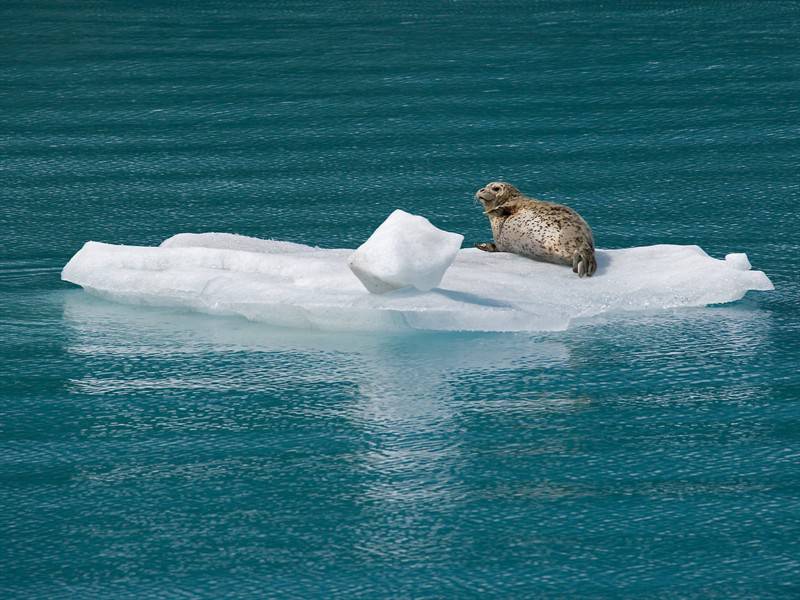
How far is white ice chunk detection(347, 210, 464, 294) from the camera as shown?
23.7ft

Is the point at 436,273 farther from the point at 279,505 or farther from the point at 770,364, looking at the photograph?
the point at 279,505

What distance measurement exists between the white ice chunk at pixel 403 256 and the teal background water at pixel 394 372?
0.27m

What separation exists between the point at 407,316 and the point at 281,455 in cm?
149

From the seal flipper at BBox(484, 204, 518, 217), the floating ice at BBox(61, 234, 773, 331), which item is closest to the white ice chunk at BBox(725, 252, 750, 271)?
the floating ice at BBox(61, 234, 773, 331)

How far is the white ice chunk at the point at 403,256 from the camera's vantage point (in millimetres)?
7230

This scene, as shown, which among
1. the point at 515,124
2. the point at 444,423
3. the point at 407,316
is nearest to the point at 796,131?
the point at 515,124

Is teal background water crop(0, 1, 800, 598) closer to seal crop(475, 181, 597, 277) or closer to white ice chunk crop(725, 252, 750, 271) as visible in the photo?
white ice chunk crop(725, 252, 750, 271)

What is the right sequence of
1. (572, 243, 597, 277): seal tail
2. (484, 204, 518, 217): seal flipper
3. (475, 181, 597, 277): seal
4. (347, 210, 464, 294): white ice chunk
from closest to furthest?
(347, 210, 464, 294): white ice chunk
(572, 243, 597, 277): seal tail
(475, 181, 597, 277): seal
(484, 204, 518, 217): seal flipper

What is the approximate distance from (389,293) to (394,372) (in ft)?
1.97

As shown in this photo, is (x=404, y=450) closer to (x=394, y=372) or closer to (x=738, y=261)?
(x=394, y=372)

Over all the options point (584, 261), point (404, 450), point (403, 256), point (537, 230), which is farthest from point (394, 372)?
point (537, 230)

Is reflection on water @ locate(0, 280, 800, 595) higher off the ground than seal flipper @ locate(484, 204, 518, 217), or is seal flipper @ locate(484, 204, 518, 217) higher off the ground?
seal flipper @ locate(484, 204, 518, 217)

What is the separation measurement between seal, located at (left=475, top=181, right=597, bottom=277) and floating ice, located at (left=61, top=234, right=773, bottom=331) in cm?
7

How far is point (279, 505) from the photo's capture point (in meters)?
5.58
